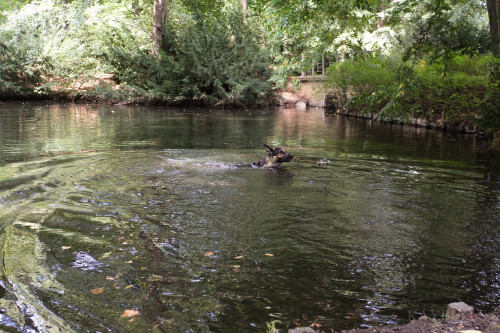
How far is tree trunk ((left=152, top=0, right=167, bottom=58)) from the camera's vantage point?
28.4 meters

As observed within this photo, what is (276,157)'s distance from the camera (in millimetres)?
8703

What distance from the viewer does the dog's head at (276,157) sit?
28.5 ft

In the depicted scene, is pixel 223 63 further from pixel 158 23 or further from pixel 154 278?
pixel 154 278

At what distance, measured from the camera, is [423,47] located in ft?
32.4

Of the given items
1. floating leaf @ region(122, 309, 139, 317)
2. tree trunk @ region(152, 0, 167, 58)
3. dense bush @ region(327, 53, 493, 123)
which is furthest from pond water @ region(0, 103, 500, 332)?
tree trunk @ region(152, 0, 167, 58)

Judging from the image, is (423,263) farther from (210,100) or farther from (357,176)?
(210,100)

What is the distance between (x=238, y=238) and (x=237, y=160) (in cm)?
506

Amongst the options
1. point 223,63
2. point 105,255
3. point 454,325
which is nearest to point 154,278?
point 105,255

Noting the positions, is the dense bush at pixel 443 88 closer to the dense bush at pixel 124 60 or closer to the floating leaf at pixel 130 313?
the floating leaf at pixel 130 313

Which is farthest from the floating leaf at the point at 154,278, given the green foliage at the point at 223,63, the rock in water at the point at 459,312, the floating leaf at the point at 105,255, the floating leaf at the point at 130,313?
the green foliage at the point at 223,63

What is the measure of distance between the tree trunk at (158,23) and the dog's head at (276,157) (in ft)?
73.9

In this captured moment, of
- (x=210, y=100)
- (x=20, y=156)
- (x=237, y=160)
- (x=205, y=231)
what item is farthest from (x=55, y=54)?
(x=205, y=231)

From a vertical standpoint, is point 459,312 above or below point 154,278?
above

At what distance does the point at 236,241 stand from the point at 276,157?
161 inches
